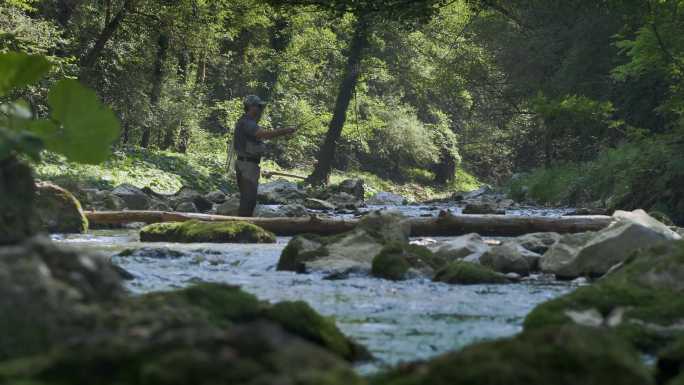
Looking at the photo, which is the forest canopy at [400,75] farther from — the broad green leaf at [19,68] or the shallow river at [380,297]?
the broad green leaf at [19,68]

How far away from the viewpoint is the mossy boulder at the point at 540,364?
8.38 feet

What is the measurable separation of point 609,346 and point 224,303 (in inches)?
68.5

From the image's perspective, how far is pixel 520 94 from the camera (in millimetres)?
31359

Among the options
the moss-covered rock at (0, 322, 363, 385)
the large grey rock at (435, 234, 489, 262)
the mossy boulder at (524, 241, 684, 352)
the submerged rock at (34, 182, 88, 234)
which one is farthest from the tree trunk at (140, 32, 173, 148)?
the moss-covered rock at (0, 322, 363, 385)

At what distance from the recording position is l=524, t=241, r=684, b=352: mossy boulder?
431 centimetres

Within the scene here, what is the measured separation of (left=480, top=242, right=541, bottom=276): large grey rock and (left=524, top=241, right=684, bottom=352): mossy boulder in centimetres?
244

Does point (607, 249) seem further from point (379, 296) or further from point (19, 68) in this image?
point (19, 68)

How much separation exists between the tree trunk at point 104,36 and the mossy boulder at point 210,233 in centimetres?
1517

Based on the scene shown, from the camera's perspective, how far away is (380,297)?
625 centimetres

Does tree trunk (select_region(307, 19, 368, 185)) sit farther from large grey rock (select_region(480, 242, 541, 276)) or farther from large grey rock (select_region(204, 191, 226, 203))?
large grey rock (select_region(480, 242, 541, 276))

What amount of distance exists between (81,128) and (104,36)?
2234 cm

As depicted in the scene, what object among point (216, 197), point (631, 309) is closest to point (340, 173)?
point (216, 197)

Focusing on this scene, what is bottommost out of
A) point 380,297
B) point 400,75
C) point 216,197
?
point 380,297

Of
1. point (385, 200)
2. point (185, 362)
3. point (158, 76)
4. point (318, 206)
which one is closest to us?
point (185, 362)
